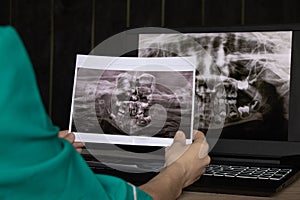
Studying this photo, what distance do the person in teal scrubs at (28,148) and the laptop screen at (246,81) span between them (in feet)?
2.78

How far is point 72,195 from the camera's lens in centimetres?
50

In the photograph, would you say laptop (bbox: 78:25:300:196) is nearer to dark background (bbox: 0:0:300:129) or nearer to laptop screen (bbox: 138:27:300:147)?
laptop screen (bbox: 138:27:300:147)

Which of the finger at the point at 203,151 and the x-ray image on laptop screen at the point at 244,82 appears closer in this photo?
the finger at the point at 203,151

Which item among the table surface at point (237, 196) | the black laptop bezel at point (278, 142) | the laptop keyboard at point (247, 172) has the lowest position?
the table surface at point (237, 196)

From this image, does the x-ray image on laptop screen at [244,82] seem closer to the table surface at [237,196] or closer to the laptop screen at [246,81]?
the laptop screen at [246,81]

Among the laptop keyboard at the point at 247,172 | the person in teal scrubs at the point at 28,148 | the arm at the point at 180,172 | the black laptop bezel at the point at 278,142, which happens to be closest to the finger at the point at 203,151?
the arm at the point at 180,172

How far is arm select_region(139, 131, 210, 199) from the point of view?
71 centimetres

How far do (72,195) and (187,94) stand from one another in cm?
79

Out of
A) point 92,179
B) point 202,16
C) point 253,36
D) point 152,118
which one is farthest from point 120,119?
point 92,179

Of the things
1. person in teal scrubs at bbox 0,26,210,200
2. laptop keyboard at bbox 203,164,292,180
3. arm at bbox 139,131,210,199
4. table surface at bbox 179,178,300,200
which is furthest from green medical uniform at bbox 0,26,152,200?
laptop keyboard at bbox 203,164,292,180

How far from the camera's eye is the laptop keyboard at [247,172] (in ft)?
3.33

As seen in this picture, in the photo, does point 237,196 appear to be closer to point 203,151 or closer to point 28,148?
point 203,151

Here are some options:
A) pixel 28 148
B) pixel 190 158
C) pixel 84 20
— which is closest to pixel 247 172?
pixel 190 158

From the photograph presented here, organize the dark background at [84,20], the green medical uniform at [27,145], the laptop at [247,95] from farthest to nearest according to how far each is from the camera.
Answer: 1. the dark background at [84,20]
2. the laptop at [247,95]
3. the green medical uniform at [27,145]
